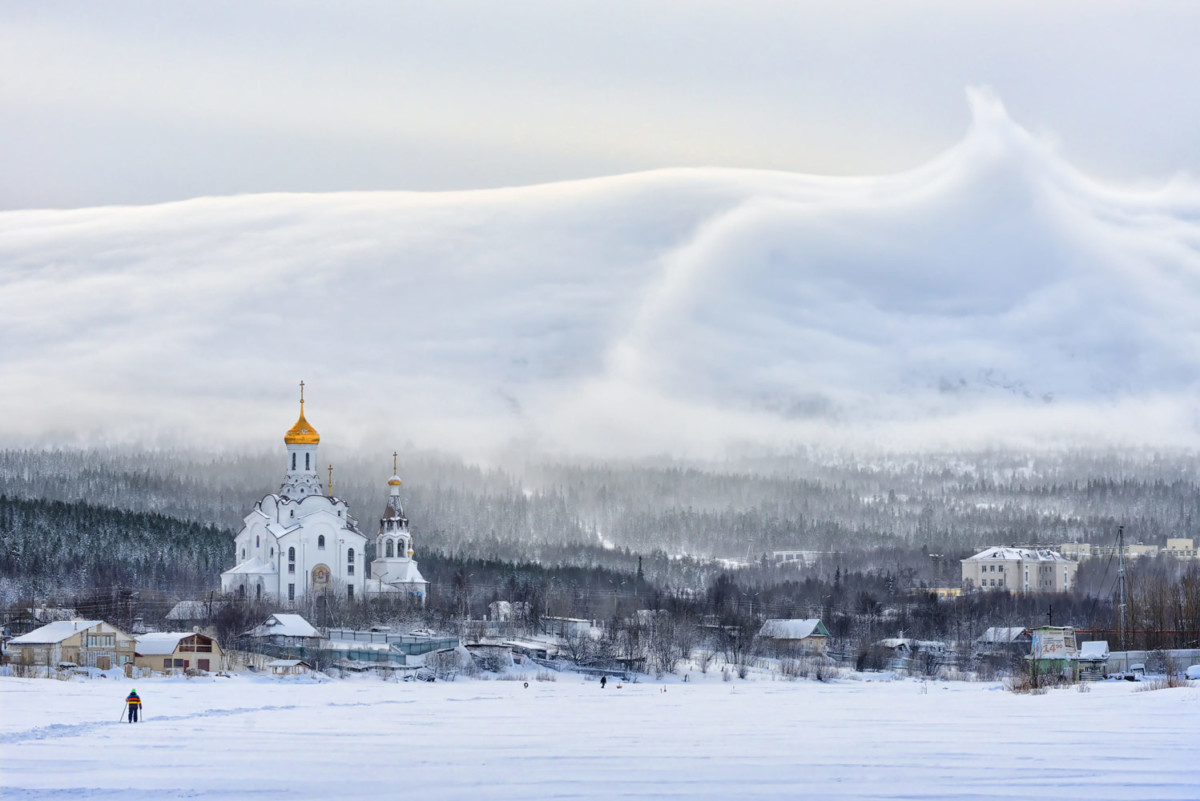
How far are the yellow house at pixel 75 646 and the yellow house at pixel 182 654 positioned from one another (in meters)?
1.23

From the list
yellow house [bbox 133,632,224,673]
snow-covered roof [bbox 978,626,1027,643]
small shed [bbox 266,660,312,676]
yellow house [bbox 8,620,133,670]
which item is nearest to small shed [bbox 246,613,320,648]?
small shed [bbox 266,660,312,676]

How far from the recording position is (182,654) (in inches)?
3305

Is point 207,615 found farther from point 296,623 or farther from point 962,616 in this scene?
point 962,616

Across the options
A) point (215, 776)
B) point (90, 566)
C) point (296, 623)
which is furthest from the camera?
point (90, 566)

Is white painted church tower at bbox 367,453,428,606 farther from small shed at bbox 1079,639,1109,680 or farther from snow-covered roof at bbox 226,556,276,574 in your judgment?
small shed at bbox 1079,639,1109,680

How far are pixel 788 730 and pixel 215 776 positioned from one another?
19474 millimetres

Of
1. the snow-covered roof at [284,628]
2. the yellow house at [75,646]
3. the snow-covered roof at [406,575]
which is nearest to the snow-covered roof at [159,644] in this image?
the yellow house at [75,646]

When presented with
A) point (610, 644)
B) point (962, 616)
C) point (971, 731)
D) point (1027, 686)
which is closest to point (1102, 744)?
point (971, 731)

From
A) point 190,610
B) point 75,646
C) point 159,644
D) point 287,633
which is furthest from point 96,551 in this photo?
point 159,644

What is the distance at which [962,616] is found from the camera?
477 ft

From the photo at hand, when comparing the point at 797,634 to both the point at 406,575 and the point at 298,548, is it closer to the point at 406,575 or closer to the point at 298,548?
the point at 406,575

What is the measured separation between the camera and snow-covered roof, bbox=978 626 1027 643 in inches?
4825

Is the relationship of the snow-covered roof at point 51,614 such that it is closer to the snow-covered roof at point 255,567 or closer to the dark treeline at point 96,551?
the snow-covered roof at point 255,567

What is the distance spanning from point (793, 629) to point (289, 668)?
49754 millimetres
